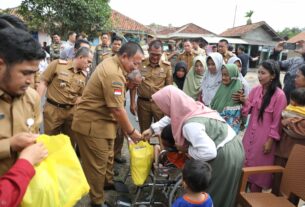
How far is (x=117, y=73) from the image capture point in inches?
102

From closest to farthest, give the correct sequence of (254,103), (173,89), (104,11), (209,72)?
1. (173,89)
2. (254,103)
3. (209,72)
4. (104,11)

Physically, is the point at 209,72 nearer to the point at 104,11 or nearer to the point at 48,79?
the point at 48,79

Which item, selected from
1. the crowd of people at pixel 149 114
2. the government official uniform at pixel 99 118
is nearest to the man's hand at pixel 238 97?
the crowd of people at pixel 149 114

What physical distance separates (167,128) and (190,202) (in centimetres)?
94

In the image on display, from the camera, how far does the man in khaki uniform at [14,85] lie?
119 centimetres

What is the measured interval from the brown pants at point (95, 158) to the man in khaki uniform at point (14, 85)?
146 centimetres

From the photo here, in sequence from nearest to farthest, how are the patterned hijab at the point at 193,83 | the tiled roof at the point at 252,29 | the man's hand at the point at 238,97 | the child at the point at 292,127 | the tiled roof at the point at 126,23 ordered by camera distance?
the child at the point at 292,127
the man's hand at the point at 238,97
the patterned hijab at the point at 193,83
the tiled roof at the point at 252,29
the tiled roof at the point at 126,23

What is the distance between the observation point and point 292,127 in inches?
110

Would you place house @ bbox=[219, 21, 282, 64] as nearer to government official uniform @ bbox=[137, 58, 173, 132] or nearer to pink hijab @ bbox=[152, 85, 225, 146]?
government official uniform @ bbox=[137, 58, 173, 132]

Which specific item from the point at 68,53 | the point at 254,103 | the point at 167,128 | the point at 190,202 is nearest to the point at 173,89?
the point at 167,128

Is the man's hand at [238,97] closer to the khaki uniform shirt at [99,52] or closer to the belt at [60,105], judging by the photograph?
the belt at [60,105]

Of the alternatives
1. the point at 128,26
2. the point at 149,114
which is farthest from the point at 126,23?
the point at 149,114

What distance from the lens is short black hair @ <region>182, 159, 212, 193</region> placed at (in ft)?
6.69

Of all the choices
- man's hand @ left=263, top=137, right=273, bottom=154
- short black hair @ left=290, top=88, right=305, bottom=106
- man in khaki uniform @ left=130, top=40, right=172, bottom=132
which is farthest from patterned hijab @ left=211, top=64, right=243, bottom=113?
man in khaki uniform @ left=130, top=40, right=172, bottom=132
